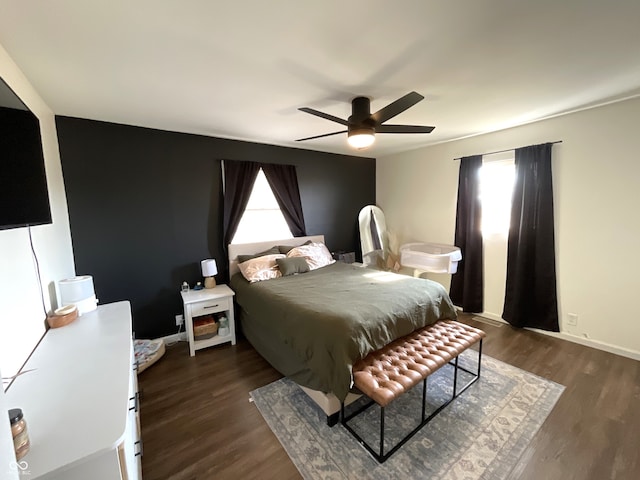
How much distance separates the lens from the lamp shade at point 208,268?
2987 millimetres

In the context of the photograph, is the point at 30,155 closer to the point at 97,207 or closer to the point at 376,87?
the point at 97,207

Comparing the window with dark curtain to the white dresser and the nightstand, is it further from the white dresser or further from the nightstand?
the white dresser

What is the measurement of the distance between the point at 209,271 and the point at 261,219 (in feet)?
3.42

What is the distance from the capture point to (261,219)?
12.1ft

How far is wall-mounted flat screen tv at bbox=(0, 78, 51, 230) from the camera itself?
1054mm

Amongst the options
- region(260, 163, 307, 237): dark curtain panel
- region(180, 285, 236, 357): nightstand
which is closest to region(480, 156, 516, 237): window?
region(260, 163, 307, 237): dark curtain panel

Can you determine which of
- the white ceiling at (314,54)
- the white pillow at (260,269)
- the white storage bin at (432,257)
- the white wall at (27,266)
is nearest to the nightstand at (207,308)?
the white pillow at (260,269)

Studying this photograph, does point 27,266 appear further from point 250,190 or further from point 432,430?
point 432,430

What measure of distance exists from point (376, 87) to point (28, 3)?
187 cm

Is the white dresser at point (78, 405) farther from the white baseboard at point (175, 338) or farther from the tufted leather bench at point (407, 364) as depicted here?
the white baseboard at point (175, 338)

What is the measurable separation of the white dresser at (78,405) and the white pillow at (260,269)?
142 centimetres

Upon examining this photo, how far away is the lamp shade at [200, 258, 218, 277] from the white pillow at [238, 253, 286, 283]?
290 millimetres

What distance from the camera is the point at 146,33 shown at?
4.37 feet

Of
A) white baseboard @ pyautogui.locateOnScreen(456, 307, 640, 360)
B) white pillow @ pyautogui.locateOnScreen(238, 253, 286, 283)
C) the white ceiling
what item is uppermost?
the white ceiling
